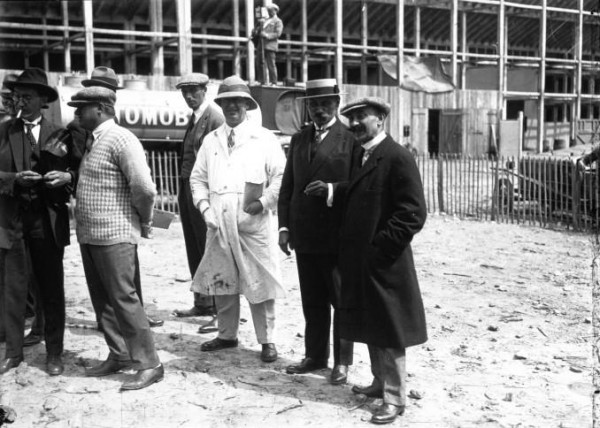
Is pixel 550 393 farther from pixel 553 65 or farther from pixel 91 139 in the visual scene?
pixel 553 65

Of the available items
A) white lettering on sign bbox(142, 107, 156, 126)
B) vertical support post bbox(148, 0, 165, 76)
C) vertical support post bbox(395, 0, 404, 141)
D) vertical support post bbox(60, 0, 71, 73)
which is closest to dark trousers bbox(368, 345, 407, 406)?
white lettering on sign bbox(142, 107, 156, 126)

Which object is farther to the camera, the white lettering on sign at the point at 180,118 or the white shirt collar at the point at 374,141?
the white lettering on sign at the point at 180,118

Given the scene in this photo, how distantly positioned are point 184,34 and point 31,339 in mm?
16053

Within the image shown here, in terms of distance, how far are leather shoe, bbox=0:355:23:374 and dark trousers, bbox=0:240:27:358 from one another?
28mm

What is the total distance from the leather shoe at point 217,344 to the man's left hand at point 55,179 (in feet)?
5.61

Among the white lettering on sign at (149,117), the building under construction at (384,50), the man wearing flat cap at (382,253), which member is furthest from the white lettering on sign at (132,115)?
the man wearing flat cap at (382,253)

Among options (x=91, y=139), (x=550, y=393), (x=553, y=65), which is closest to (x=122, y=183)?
(x=91, y=139)

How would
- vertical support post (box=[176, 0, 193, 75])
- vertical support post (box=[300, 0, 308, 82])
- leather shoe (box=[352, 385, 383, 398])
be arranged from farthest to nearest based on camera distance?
vertical support post (box=[300, 0, 308, 82]), vertical support post (box=[176, 0, 193, 75]), leather shoe (box=[352, 385, 383, 398])

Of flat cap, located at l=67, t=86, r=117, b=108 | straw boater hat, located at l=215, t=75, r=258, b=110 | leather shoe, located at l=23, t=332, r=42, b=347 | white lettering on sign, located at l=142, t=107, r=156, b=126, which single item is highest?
white lettering on sign, located at l=142, t=107, r=156, b=126

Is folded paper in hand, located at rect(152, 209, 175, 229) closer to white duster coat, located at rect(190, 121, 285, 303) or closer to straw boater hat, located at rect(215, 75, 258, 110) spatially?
white duster coat, located at rect(190, 121, 285, 303)

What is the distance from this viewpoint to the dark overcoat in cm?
437

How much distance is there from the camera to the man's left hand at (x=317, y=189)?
4.98m

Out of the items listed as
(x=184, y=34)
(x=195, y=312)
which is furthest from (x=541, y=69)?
(x=195, y=312)

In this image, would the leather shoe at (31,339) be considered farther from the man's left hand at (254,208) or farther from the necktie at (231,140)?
the necktie at (231,140)
